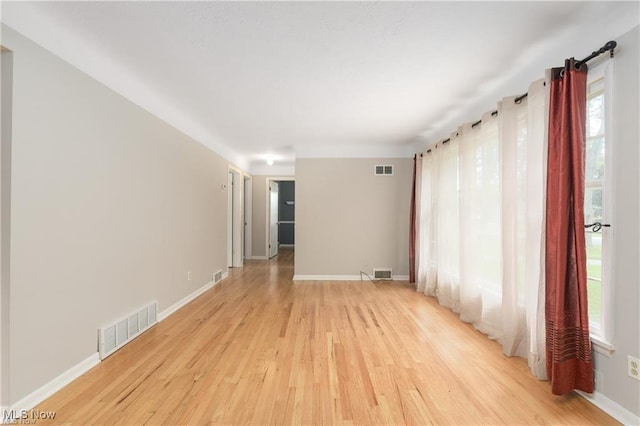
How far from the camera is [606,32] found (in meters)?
1.67

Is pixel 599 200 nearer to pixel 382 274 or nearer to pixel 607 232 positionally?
pixel 607 232

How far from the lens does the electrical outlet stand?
1.48m

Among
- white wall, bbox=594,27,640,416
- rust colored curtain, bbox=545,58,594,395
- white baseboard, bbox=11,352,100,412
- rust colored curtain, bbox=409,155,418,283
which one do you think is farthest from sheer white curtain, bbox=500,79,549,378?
white baseboard, bbox=11,352,100,412

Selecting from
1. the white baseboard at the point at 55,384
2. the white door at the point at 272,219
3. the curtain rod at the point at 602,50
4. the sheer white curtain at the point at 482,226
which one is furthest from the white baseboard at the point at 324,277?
the curtain rod at the point at 602,50

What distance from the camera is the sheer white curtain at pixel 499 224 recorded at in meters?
2.01

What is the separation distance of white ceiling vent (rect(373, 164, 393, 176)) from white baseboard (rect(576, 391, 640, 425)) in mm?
3834

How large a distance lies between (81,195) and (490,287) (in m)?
3.80

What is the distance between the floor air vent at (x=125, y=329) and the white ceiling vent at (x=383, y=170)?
405 centimetres

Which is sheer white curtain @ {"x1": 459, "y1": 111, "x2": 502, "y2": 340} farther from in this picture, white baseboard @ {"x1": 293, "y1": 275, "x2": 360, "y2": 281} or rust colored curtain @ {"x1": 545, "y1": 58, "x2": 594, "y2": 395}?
white baseboard @ {"x1": 293, "y1": 275, "x2": 360, "y2": 281}

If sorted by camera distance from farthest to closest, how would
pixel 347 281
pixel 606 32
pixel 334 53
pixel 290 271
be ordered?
pixel 290 271, pixel 347 281, pixel 334 53, pixel 606 32

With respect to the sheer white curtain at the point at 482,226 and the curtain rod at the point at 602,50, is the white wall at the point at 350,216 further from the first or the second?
the curtain rod at the point at 602,50

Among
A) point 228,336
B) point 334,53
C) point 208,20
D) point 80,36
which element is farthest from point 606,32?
point 228,336

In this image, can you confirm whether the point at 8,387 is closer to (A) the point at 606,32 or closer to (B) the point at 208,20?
(B) the point at 208,20

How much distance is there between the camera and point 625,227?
155cm
